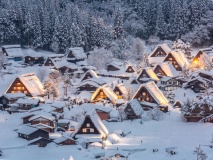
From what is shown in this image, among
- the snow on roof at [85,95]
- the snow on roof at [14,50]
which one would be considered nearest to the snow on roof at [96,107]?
the snow on roof at [85,95]

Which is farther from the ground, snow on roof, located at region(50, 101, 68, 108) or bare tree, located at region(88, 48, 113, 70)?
bare tree, located at region(88, 48, 113, 70)

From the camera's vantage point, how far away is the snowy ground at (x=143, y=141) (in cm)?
3164

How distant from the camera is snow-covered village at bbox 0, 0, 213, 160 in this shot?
33.9 metres

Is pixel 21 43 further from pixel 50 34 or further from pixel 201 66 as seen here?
pixel 201 66

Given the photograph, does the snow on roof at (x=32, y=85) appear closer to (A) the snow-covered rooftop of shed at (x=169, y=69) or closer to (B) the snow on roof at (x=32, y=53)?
(A) the snow-covered rooftop of shed at (x=169, y=69)

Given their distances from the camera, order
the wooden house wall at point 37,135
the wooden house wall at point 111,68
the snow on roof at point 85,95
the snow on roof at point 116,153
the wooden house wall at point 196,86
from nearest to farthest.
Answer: the snow on roof at point 116,153 → the wooden house wall at point 37,135 → the snow on roof at point 85,95 → the wooden house wall at point 196,86 → the wooden house wall at point 111,68

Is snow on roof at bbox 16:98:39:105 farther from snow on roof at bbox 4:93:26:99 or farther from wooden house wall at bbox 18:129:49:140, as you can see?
wooden house wall at bbox 18:129:49:140

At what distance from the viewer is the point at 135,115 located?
134ft

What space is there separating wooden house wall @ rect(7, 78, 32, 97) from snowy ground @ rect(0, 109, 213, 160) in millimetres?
7063

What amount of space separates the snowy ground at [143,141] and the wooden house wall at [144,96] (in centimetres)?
393

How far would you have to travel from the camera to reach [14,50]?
64875 millimetres

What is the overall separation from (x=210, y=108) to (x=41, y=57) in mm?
32195

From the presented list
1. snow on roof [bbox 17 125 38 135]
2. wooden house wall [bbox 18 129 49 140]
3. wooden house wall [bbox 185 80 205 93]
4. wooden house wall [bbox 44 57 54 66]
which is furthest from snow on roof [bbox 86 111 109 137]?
wooden house wall [bbox 44 57 54 66]

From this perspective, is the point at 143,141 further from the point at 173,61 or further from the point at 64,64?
the point at 64,64
